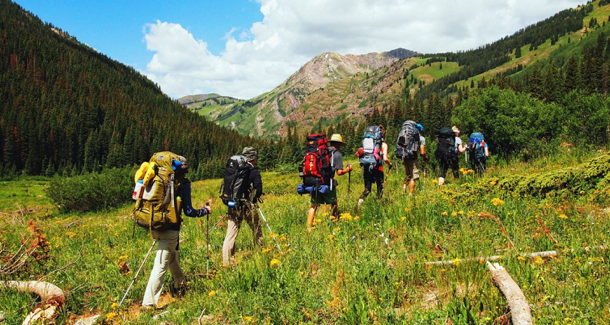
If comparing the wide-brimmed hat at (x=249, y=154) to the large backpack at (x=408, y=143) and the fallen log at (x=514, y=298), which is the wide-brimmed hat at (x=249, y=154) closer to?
the fallen log at (x=514, y=298)

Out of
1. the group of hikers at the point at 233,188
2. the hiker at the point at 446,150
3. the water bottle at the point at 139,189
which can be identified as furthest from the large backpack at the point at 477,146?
the water bottle at the point at 139,189

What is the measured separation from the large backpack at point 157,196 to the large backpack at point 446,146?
819cm

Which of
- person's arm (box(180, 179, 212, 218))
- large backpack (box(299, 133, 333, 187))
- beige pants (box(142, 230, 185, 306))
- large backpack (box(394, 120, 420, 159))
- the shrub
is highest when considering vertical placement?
large backpack (box(394, 120, 420, 159))

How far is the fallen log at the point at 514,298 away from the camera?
2.31m

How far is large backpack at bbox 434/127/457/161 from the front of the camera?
9.89 meters

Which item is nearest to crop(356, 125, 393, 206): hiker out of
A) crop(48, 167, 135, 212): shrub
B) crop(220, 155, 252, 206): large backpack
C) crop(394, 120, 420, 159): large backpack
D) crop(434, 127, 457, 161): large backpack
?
crop(394, 120, 420, 159): large backpack

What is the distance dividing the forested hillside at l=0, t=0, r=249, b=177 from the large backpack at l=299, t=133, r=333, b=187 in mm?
110664

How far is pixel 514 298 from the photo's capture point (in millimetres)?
2490

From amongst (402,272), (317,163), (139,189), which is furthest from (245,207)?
(402,272)

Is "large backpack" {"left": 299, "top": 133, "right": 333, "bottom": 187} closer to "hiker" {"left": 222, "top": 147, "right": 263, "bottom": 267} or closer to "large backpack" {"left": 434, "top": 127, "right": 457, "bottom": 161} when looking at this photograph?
"hiker" {"left": 222, "top": 147, "right": 263, "bottom": 267}

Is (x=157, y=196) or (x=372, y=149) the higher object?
(x=372, y=149)

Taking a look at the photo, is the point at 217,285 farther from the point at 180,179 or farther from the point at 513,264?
the point at 513,264

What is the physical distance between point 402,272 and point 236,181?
3443mm

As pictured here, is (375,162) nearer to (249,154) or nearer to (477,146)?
(249,154)
